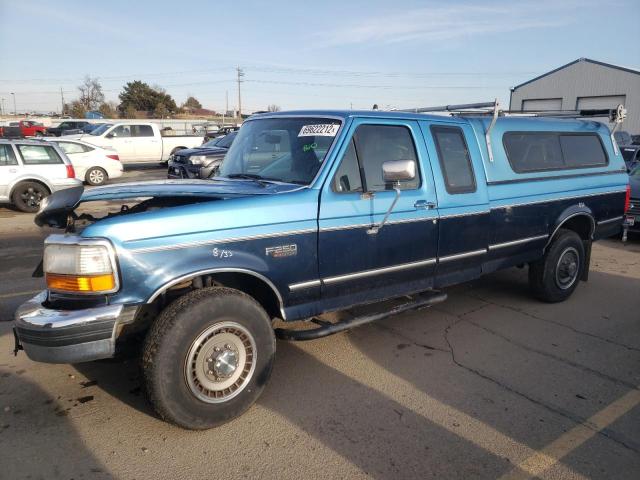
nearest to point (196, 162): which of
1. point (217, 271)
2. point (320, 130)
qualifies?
point (320, 130)

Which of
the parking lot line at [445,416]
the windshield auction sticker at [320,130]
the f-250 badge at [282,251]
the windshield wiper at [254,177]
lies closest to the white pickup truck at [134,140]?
the windshield wiper at [254,177]

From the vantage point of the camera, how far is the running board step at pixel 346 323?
3.68 meters

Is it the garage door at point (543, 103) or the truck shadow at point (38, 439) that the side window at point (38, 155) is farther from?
the garage door at point (543, 103)

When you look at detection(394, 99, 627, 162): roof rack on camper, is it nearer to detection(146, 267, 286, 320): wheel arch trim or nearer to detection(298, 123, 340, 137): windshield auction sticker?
detection(298, 123, 340, 137): windshield auction sticker

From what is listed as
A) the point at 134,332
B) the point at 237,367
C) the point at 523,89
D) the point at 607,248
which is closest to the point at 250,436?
the point at 237,367

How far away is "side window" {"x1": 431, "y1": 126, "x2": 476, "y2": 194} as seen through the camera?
447cm

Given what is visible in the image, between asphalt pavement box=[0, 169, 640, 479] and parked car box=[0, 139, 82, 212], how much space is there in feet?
25.0

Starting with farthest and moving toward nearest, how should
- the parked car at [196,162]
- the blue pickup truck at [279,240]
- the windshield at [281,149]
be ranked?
1. the parked car at [196,162]
2. the windshield at [281,149]
3. the blue pickup truck at [279,240]

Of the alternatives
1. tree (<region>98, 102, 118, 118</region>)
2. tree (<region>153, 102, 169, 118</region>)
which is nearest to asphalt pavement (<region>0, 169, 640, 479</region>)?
tree (<region>153, 102, 169, 118</region>)

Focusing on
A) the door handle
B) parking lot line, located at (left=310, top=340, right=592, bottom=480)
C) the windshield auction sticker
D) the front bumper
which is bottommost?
parking lot line, located at (left=310, top=340, right=592, bottom=480)

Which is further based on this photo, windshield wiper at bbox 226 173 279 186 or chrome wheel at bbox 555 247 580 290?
chrome wheel at bbox 555 247 580 290

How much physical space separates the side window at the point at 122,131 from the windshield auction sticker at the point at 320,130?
19159mm

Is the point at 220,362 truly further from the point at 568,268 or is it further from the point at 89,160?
the point at 89,160

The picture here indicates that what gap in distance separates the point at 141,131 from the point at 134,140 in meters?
0.61
